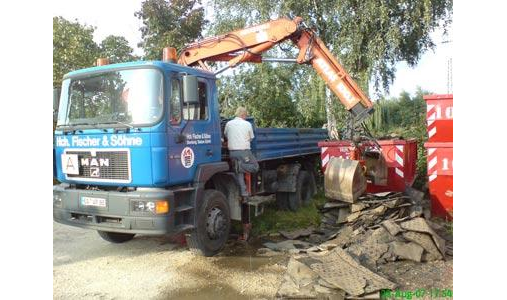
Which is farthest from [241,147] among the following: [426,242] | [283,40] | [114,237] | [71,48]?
[71,48]

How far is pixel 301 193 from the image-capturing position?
8016 mm

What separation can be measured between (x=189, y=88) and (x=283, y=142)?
3.29 m

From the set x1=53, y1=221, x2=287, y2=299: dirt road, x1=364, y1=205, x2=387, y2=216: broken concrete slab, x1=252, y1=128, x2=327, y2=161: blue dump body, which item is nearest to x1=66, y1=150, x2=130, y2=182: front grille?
x1=53, y1=221, x2=287, y2=299: dirt road

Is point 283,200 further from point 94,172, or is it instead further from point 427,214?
point 94,172

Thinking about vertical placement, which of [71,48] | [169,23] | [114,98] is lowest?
[114,98]

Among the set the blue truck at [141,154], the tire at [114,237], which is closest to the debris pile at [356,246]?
the blue truck at [141,154]

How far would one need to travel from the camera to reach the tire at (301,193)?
7566mm

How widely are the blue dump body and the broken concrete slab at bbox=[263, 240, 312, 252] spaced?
1421 millimetres

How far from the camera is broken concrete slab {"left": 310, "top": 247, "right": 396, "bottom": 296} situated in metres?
3.76

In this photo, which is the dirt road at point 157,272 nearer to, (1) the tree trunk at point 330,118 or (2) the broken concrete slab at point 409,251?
(2) the broken concrete slab at point 409,251

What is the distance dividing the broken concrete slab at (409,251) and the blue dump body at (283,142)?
2.54 metres

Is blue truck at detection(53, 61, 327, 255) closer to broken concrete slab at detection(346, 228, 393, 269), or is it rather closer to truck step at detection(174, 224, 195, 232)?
truck step at detection(174, 224, 195, 232)
